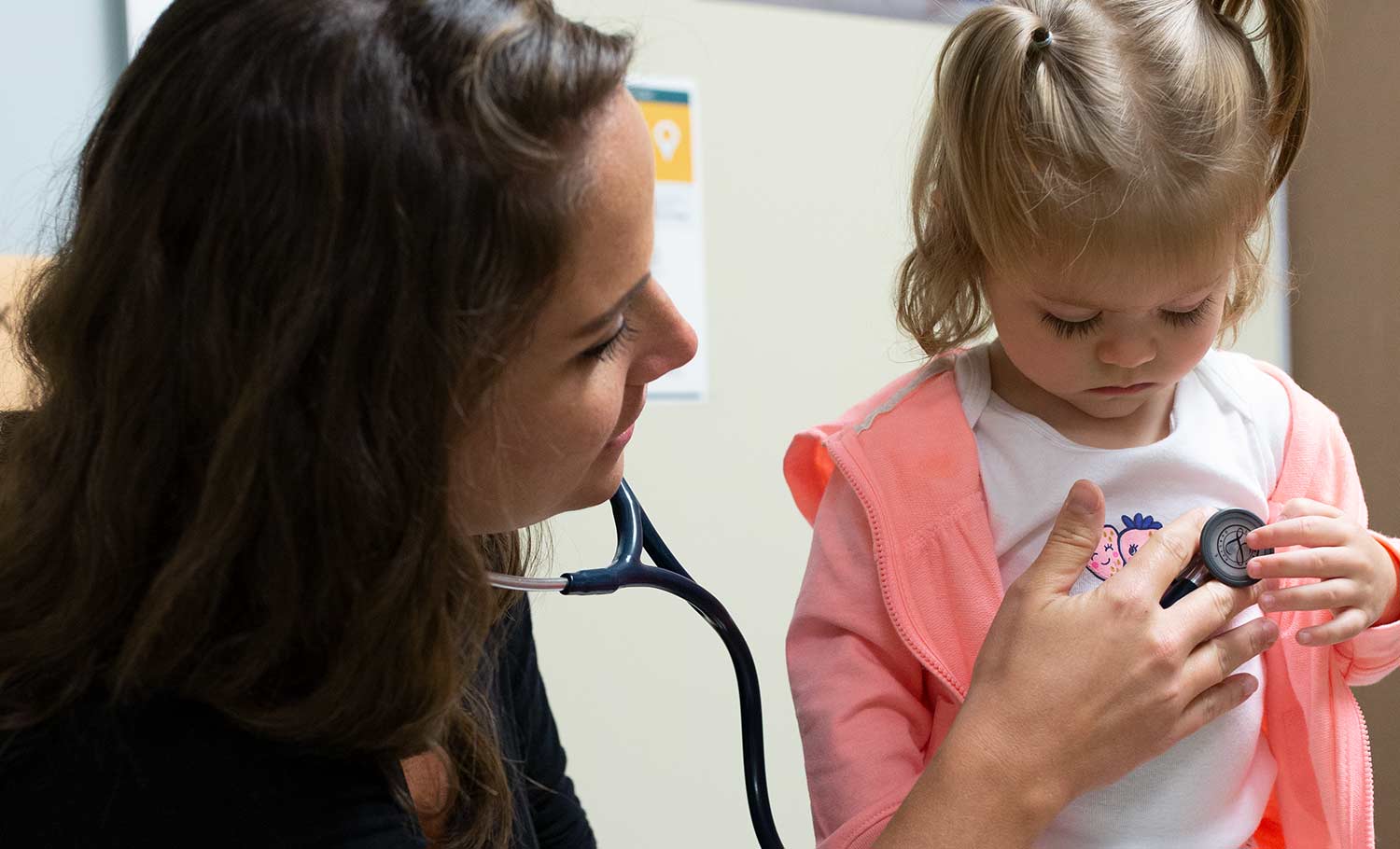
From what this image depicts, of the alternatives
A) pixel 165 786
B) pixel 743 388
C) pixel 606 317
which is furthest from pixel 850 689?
pixel 743 388

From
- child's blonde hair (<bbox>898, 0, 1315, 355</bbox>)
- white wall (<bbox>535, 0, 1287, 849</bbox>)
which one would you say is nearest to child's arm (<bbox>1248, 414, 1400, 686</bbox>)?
child's blonde hair (<bbox>898, 0, 1315, 355</bbox>)

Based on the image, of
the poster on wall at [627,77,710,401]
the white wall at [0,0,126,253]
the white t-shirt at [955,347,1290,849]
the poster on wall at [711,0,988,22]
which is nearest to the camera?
the white t-shirt at [955,347,1290,849]

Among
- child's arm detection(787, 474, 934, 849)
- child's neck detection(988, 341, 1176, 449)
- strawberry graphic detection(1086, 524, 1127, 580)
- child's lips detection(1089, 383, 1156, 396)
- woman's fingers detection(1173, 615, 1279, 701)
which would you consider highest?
child's lips detection(1089, 383, 1156, 396)

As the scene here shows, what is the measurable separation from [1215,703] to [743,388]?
2.81ft

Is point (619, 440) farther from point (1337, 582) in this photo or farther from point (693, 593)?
point (1337, 582)

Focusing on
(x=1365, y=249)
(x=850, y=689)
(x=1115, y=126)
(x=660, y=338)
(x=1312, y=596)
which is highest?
(x=1115, y=126)

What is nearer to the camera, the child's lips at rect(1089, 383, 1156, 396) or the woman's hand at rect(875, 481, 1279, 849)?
the woman's hand at rect(875, 481, 1279, 849)

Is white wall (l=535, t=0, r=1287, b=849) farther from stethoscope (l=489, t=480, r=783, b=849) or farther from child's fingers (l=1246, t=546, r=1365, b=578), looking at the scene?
child's fingers (l=1246, t=546, r=1365, b=578)

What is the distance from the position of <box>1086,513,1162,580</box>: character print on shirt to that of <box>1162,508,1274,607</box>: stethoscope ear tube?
0.09 meters

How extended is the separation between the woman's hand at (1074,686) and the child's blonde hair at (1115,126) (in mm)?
200

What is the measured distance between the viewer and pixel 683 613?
167 cm

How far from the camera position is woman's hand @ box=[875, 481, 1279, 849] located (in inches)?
32.8

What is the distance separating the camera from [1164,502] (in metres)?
1.07

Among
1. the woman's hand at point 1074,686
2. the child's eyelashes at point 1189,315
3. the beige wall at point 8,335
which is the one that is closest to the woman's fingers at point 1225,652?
the woman's hand at point 1074,686
